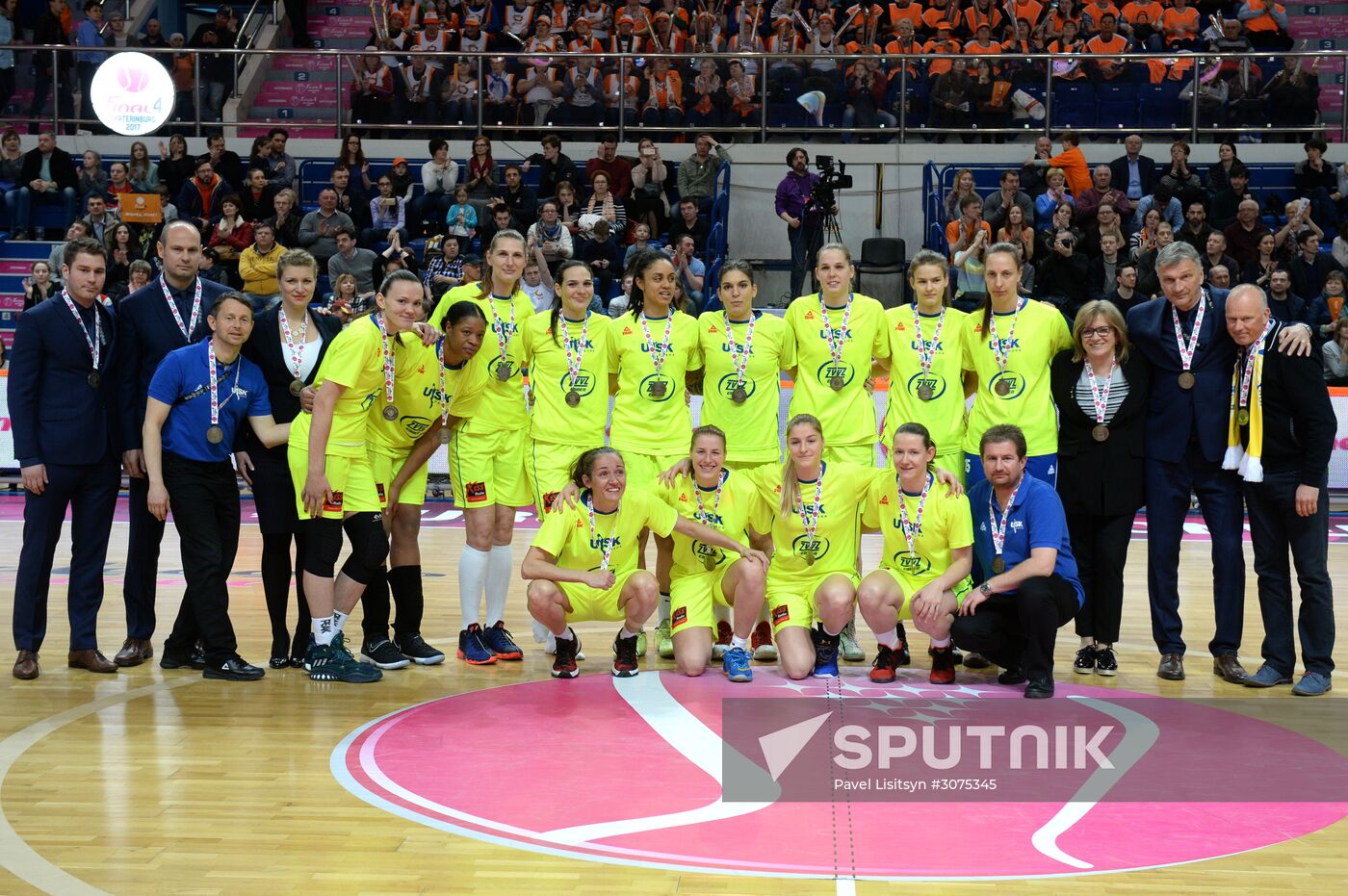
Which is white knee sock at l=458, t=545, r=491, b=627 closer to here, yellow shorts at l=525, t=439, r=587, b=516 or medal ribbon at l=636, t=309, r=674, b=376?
yellow shorts at l=525, t=439, r=587, b=516

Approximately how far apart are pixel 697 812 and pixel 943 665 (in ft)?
7.30

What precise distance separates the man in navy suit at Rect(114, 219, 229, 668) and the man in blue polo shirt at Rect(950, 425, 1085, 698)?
3.73 meters

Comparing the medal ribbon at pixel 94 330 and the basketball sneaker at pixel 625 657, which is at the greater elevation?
the medal ribbon at pixel 94 330

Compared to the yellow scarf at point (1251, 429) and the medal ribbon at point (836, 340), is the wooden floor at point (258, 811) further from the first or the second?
the medal ribbon at point (836, 340)

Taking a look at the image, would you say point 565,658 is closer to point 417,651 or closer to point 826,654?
point 417,651

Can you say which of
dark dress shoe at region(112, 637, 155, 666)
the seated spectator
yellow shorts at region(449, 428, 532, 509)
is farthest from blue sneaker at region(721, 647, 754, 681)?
the seated spectator

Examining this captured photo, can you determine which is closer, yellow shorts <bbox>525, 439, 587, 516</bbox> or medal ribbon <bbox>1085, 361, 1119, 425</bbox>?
medal ribbon <bbox>1085, 361, 1119, 425</bbox>

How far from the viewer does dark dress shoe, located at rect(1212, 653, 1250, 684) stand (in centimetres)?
660

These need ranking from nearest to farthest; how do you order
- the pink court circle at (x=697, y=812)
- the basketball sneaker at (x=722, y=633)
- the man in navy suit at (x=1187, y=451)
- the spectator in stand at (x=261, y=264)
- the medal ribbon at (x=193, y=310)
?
1. the pink court circle at (x=697, y=812)
2. the man in navy suit at (x=1187, y=451)
3. the medal ribbon at (x=193, y=310)
4. the basketball sneaker at (x=722, y=633)
5. the spectator in stand at (x=261, y=264)

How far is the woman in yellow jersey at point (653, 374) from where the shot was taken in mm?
6980

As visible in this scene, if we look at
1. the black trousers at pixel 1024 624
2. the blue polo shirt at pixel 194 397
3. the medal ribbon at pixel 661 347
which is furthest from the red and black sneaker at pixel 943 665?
the blue polo shirt at pixel 194 397

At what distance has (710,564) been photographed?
6809 mm

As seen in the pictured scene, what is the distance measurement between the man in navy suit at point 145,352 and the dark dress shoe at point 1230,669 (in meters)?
4.94

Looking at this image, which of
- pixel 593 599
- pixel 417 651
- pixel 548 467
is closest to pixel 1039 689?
pixel 593 599
